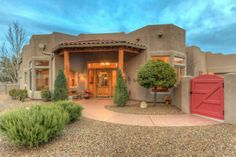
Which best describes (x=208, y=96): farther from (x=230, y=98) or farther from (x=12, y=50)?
(x=12, y=50)

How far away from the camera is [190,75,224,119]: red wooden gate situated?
5.75 meters

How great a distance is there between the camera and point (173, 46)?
10.5 metres

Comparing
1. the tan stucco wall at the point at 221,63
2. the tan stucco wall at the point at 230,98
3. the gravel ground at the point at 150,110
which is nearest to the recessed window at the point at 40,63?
the gravel ground at the point at 150,110

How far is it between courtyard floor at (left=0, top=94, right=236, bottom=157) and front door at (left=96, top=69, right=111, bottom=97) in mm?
7392

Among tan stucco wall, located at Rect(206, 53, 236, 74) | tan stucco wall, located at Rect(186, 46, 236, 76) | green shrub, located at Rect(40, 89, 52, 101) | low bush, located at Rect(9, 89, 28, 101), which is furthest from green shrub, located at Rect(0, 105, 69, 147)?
tan stucco wall, located at Rect(206, 53, 236, 74)

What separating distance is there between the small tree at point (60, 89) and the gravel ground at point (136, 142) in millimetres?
4530

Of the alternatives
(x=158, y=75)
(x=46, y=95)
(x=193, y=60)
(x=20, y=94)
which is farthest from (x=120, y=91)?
(x=193, y=60)

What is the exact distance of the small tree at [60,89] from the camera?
30.3 feet

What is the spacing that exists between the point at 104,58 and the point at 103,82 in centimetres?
211

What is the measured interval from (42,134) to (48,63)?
375 inches

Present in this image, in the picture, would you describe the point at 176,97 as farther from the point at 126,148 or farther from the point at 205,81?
the point at 126,148

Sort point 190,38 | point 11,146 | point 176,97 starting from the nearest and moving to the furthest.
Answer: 1. point 11,146
2. point 176,97
3. point 190,38

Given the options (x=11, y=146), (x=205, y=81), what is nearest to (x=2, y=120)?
(x=11, y=146)

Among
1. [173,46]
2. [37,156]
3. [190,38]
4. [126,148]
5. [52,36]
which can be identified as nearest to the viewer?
[37,156]
